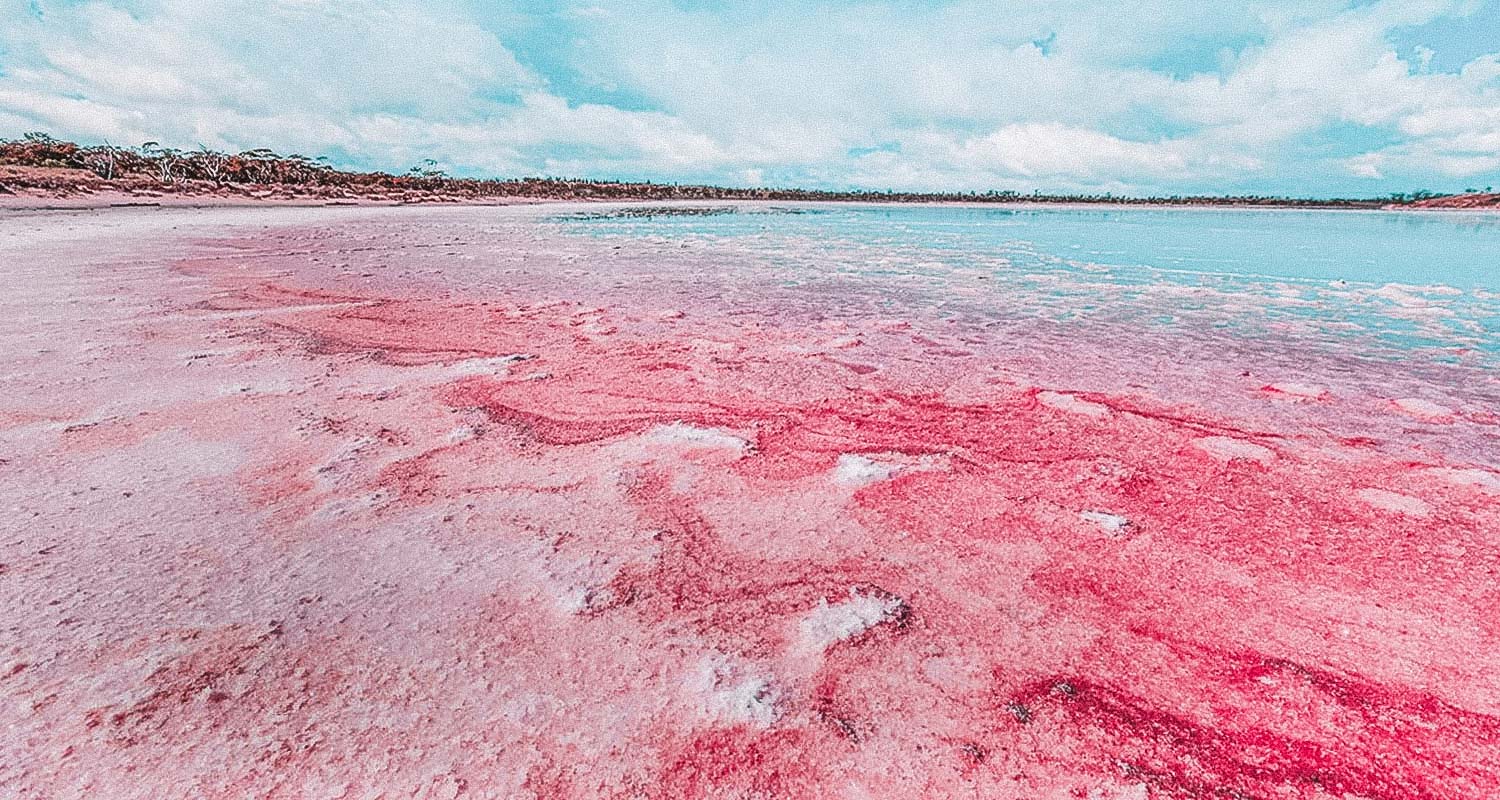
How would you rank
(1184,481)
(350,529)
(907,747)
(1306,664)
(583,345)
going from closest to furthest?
(907,747)
(1306,664)
(350,529)
(1184,481)
(583,345)

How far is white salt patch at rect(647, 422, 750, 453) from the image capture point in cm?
381

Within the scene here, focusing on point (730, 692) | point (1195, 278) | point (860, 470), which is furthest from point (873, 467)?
point (1195, 278)

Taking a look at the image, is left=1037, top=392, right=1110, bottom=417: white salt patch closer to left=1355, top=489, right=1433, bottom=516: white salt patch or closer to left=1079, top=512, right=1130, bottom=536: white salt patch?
left=1355, top=489, right=1433, bottom=516: white salt patch

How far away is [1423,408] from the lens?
467cm

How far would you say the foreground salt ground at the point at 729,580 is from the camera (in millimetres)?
1783

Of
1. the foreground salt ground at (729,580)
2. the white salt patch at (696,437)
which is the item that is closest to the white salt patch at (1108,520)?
the foreground salt ground at (729,580)

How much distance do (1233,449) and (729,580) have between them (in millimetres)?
3063

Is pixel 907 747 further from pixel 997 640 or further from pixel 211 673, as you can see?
pixel 211 673

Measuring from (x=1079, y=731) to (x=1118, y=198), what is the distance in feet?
494

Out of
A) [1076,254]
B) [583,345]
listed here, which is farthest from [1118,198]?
[583,345]

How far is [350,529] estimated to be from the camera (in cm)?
280

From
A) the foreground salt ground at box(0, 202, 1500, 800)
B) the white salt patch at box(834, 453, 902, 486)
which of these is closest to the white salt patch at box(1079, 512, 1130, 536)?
the foreground salt ground at box(0, 202, 1500, 800)

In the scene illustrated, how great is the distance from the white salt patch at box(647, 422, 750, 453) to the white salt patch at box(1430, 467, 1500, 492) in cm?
352

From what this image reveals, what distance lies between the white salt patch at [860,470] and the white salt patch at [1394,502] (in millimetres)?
2150
